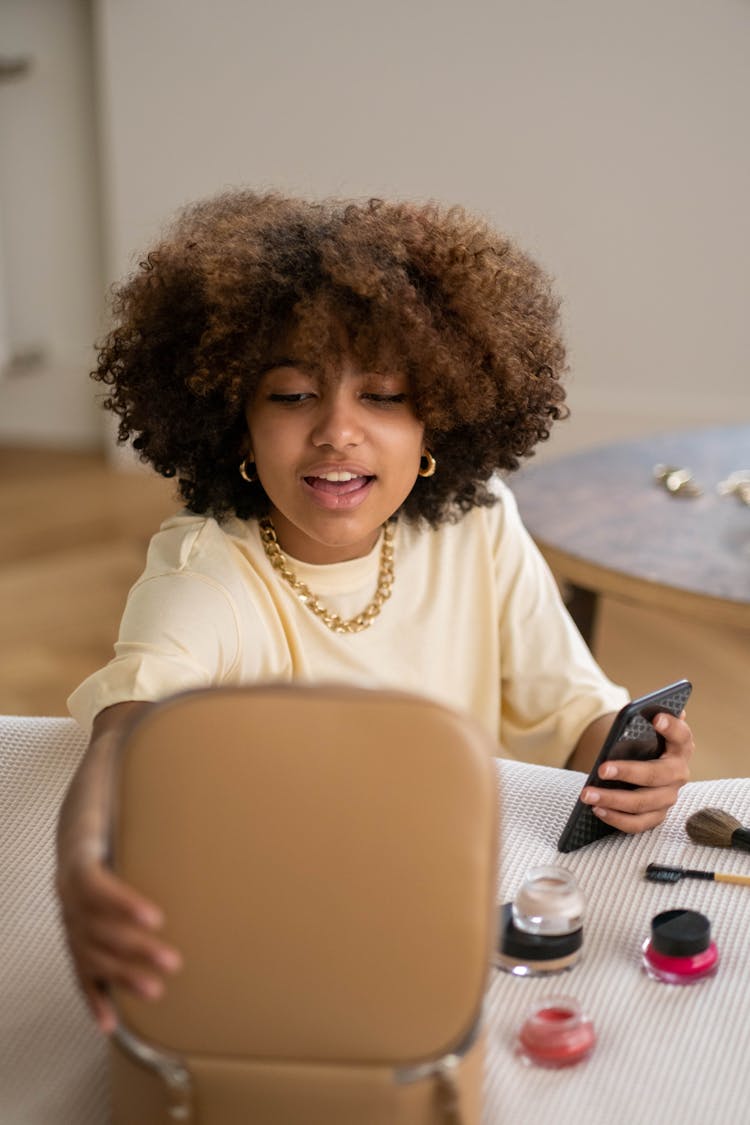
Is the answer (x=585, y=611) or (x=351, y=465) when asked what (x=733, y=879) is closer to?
(x=351, y=465)

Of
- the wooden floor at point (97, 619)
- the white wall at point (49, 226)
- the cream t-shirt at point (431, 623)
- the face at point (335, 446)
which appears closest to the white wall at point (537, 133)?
the white wall at point (49, 226)

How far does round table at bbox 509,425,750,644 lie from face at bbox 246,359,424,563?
0.55 meters

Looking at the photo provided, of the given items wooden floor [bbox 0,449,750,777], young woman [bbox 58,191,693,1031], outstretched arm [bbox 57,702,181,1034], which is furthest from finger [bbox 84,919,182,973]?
wooden floor [bbox 0,449,750,777]

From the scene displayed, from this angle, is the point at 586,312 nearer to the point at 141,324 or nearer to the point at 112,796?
the point at 141,324

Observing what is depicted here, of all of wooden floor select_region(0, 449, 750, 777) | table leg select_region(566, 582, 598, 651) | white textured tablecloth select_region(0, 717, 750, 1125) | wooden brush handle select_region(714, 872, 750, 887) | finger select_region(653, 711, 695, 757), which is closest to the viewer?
white textured tablecloth select_region(0, 717, 750, 1125)

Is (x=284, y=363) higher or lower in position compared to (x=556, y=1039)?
higher

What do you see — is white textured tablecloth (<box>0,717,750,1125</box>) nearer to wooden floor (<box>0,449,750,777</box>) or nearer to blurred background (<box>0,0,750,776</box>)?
wooden floor (<box>0,449,750,777</box>)

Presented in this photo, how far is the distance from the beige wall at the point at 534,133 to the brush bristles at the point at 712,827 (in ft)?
7.86

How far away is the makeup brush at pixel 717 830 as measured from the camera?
2.85ft

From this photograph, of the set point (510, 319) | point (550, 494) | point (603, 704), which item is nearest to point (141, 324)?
point (510, 319)

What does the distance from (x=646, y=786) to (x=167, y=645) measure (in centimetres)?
33

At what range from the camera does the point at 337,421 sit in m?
0.99

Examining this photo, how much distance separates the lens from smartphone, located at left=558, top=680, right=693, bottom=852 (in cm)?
88

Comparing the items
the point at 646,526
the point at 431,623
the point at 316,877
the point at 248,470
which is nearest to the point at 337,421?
the point at 248,470
